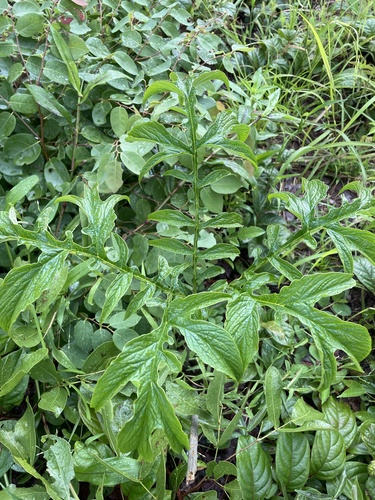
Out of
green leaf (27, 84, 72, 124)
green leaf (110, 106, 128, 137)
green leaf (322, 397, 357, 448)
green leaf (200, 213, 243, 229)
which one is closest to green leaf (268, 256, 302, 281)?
green leaf (200, 213, 243, 229)

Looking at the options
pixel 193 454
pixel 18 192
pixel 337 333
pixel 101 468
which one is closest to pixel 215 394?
pixel 193 454

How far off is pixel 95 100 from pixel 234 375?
89cm

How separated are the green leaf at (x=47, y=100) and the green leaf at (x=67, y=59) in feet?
0.20

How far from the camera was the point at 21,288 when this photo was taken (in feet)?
2.23

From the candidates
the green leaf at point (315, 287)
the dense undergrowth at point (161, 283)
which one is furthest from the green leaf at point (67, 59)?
the green leaf at point (315, 287)

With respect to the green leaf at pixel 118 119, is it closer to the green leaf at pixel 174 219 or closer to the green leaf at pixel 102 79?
the green leaf at pixel 102 79

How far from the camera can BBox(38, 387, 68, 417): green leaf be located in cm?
88

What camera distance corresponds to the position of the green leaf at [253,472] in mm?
882

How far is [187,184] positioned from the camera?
1214mm

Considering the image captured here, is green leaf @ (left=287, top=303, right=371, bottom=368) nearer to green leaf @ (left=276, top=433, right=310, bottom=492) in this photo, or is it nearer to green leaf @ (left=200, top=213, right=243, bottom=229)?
green leaf @ (left=200, top=213, right=243, bottom=229)

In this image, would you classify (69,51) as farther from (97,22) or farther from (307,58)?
(307,58)

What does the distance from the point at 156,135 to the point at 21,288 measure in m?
0.33

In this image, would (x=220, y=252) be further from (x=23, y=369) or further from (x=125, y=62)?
(x=125, y=62)

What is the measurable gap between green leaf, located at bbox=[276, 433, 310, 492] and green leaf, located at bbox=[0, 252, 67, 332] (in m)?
0.58
